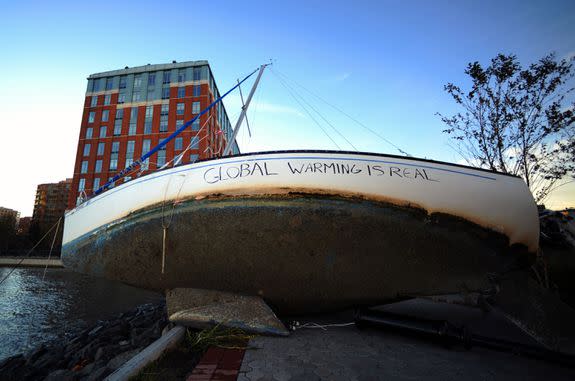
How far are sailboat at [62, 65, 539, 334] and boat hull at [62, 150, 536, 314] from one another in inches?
0.5

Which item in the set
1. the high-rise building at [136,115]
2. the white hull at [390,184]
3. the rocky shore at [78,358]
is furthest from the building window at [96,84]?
the white hull at [390,184]

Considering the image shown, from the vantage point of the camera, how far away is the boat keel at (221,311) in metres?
3.21

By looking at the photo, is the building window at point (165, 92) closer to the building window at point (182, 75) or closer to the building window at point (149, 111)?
the building window at point (182, 75)

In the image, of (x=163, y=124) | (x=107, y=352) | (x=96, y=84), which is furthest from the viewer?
(x=96, y=84)

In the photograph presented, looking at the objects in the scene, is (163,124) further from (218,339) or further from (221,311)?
(218,339)

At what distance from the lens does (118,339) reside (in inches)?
175

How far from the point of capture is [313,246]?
135 inches

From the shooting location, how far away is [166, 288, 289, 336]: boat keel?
10.5 feet

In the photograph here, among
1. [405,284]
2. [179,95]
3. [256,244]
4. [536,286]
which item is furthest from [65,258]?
[179,95]

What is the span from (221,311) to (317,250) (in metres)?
1.35

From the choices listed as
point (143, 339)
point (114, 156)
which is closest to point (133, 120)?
point (114, 156)

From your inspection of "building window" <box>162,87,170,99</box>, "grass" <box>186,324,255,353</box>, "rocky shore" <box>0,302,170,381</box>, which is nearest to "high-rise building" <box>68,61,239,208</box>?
"building window" <box>162,87,170,99</box>

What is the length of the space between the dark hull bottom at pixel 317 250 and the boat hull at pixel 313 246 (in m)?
0.01

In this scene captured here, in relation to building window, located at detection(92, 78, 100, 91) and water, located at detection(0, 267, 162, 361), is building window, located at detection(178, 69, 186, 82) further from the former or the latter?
water, located at detection(0, 267, 162, 361)
